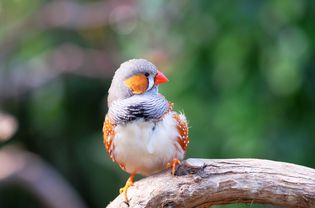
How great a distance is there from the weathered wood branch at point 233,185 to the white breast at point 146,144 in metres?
0.09

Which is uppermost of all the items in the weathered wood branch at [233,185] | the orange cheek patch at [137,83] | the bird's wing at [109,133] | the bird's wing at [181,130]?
the orange cheek patch at [137,83]

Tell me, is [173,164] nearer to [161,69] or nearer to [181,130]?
[181,130]

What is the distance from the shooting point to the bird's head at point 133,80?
303cm

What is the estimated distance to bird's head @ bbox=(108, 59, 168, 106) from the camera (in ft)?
9.93

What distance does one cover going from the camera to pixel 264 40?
5.36m

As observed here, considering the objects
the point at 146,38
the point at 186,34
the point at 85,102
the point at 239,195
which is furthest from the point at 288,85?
the point at 85,102

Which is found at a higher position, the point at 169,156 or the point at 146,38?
the point at 146,38

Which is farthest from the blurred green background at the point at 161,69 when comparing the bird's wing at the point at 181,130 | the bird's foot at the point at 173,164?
the bird's foot at the point at 173,164

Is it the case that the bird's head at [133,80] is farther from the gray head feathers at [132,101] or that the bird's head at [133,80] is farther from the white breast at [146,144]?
the white breast at [146,144]

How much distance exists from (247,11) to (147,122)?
2522 mm

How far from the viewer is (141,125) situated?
291cm

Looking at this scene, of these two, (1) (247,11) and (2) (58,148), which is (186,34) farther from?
(2) (58,148)

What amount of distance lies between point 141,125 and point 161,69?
3.06m

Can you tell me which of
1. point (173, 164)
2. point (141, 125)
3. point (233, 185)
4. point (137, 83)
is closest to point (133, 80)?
point (137, 83)
